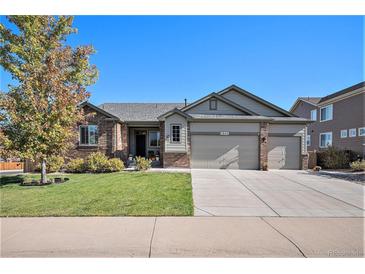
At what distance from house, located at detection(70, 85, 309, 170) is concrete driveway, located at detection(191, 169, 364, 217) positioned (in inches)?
204

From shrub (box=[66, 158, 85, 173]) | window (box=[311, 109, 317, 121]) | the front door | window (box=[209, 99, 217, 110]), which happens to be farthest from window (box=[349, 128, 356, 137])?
shrub (box=[66, 158, 85, 173])

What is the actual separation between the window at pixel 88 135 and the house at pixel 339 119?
770 inches

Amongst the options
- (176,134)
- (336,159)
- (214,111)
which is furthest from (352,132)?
(176,134)

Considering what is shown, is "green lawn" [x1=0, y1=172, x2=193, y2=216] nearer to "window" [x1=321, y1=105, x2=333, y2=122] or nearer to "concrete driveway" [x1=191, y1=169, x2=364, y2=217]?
"concrete driveway" [x1=191, y1=169, x2=364, y2=217]

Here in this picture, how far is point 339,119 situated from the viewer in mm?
21656

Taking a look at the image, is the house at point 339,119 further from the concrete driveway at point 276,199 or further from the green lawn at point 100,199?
the green lawn at point 100,199

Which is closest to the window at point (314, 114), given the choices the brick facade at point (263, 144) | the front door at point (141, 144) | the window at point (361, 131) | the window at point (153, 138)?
the window at point (361, 131)

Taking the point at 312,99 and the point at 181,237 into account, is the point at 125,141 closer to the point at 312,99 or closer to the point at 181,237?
the point at 181,237

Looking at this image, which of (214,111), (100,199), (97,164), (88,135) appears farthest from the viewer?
(214,111)

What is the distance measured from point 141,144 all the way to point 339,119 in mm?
19876

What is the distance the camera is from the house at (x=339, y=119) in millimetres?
19438

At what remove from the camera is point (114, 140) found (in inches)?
630
